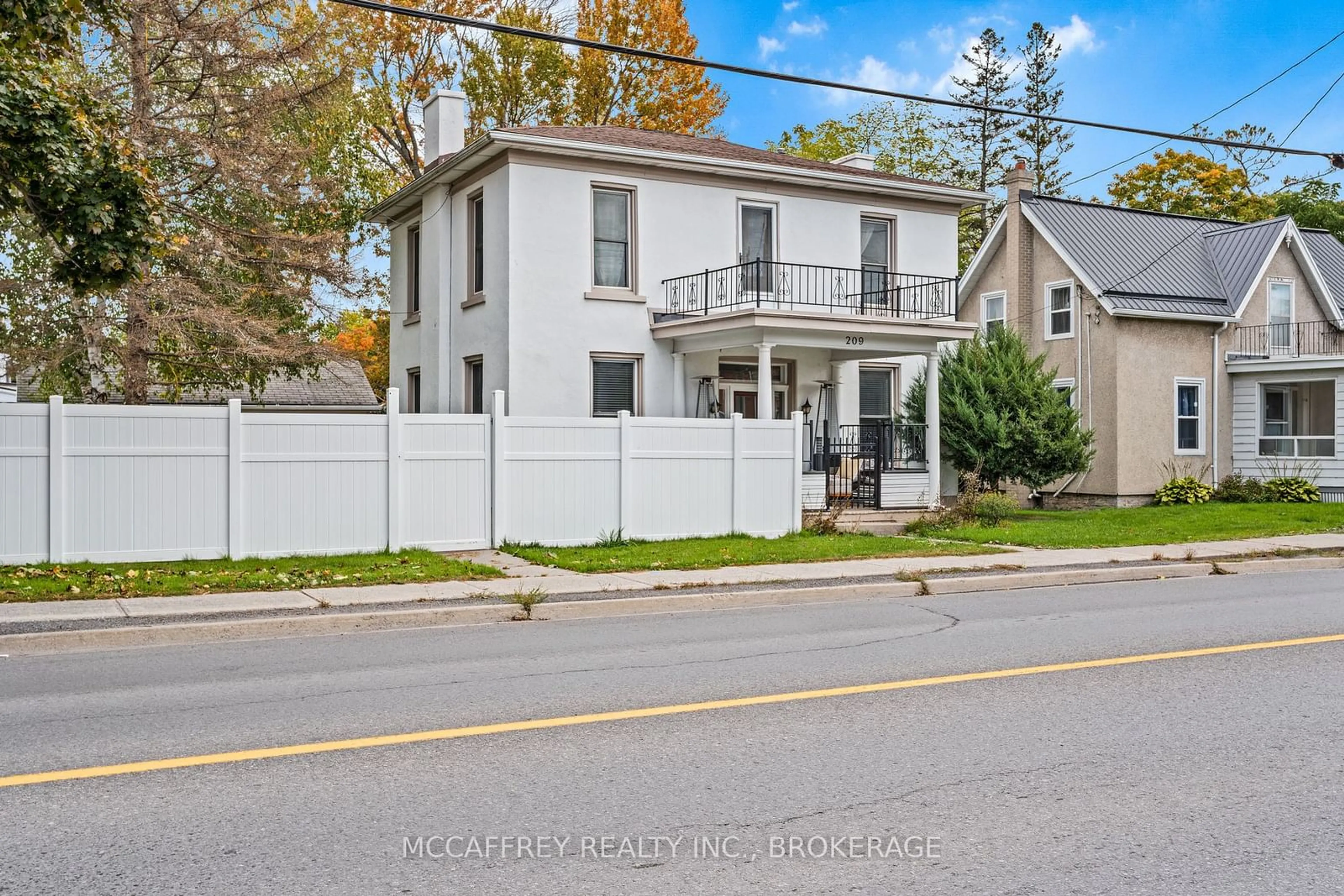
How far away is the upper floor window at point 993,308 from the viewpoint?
3149 cm

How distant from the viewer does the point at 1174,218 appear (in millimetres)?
33125

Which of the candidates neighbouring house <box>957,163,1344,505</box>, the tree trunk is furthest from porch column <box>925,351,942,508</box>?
the tree trunk

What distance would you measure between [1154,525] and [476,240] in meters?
13.6

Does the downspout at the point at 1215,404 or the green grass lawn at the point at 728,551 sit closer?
the green grass lawn at the point at 728,551

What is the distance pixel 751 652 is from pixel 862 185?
16225 millimetres

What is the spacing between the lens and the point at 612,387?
21641mm

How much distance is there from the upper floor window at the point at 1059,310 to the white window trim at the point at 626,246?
13172 millimetres

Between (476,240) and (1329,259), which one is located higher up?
(1329,259)

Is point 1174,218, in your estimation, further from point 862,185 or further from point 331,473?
point 331,473

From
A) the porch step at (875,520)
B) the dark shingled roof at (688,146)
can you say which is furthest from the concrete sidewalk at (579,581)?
the dark shingled roof at (688,146)

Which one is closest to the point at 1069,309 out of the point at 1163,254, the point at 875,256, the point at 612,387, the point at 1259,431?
the point at 1163,254

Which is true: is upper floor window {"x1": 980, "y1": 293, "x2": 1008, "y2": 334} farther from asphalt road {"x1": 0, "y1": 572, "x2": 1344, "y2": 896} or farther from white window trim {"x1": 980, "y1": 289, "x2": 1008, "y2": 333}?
asphalt road {"x1": 0, "y1": 572, "x2": 1344, "y2": 896}

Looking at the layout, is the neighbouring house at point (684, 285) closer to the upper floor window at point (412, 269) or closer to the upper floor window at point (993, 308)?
the upper floor window at point (412, 269)

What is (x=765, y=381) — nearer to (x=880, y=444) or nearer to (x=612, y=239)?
(x=880, y=444)
